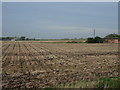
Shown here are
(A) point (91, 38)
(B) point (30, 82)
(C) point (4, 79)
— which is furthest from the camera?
(A) point (91, 38)

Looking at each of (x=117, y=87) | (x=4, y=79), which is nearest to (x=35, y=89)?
(x=4, y=79)

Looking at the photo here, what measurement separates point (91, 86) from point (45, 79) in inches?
109

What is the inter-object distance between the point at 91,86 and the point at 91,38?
61.3 m

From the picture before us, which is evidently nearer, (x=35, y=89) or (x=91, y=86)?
(x=91, y=86)

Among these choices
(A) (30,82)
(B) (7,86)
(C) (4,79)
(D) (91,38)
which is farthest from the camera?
(D) (91,38)

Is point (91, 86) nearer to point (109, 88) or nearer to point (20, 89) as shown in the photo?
point (109, 88)

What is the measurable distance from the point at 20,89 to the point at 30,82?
899mm

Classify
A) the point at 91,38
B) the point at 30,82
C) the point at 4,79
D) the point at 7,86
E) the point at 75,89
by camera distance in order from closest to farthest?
1. the point at 75,89
2. the point at 7,86
3. the point at 30,82
4. the point at 4,79
5. the point at 91,38

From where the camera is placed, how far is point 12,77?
25.8ft

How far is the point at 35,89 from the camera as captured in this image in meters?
6.01

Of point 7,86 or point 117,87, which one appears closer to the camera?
point 117,87

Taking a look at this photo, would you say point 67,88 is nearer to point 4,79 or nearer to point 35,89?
point 35,89

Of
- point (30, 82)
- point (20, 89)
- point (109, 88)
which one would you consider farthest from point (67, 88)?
point (30, 82)

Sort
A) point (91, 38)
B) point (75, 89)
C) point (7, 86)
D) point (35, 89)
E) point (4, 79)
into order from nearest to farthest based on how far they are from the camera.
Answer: point (75, 89), point (35, 89), point (7, 86), point (4, 79), point (91, 38)
